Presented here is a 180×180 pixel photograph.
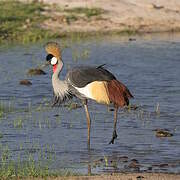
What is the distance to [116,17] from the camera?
20938 millimetres

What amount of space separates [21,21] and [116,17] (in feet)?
8.74

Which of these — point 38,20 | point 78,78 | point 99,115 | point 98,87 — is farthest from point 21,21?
point 98,87

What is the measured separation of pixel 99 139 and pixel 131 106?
2309mm

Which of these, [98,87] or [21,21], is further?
[21,21]

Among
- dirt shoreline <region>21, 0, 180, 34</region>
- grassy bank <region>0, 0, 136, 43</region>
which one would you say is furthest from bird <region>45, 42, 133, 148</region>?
dirt shoreline <region>21, 0, 180, 34</region>

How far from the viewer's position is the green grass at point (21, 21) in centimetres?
1914

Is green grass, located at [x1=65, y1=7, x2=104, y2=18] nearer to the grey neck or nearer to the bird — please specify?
the grey neck

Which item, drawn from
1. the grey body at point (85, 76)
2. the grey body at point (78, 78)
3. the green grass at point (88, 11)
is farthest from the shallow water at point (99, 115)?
the green grass at point (88, 11)

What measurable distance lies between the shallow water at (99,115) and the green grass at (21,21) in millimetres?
823

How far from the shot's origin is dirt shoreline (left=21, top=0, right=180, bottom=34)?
20328 mm

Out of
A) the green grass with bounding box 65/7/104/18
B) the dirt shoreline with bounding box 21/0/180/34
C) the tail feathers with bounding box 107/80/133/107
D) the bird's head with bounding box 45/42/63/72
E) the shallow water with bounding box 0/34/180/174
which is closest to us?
the shallow water with bounding box 0/34/180/174

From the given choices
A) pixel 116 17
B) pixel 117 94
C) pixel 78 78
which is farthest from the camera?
pixel 116 17

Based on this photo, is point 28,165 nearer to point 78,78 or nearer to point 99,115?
point 78,78

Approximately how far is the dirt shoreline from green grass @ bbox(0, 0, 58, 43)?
28 centimetres
